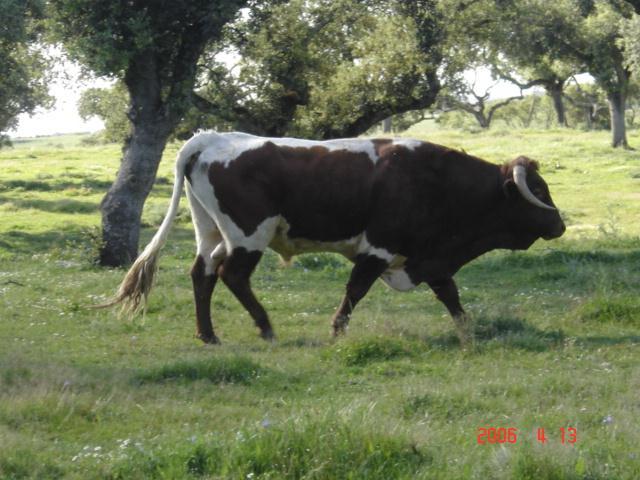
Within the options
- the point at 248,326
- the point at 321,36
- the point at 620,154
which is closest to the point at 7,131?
the point at 321,36

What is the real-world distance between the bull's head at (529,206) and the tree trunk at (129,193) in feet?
25.3

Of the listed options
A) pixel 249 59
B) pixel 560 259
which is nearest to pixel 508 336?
pixel 560 259

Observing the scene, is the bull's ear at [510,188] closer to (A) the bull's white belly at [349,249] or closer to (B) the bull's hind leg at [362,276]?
(A) the bull's white belly at [349,249]

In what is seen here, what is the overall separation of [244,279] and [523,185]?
3.21 m

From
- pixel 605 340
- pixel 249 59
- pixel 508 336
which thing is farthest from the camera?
pixel 249 59

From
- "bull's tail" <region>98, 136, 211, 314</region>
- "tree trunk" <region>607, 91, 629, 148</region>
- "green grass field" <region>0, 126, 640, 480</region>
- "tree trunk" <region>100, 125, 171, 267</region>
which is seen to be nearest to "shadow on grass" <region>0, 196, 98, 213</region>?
"green grass field" <region>0, 126, 640, 480</region>

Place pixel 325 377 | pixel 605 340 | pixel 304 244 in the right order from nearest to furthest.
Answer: pixel 325 377, pixel 605 340, pixel 304 244

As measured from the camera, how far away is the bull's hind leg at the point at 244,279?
11.6 metres

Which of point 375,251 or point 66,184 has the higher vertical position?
point 375,251

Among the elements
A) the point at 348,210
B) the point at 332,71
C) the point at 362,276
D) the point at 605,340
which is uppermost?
the point at 332,71

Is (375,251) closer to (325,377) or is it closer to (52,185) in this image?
(325,377)

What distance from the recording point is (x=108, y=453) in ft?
21.6

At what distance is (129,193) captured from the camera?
18.3 meters

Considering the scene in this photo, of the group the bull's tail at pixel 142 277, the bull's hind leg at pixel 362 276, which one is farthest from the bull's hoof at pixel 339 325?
the bull's tail at pixel 142 277
